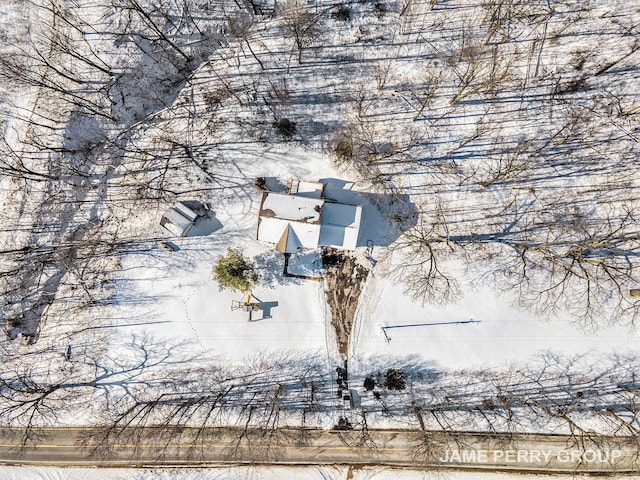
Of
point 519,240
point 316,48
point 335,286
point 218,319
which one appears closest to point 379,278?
point 335,286

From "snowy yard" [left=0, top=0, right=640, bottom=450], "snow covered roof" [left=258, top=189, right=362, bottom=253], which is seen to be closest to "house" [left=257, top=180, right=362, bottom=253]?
"snow covered roof" [left=258, top=189, right=362, bottom=253]

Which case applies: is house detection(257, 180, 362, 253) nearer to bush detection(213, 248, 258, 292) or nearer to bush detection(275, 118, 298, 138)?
bush detection(213, 248, 258, 292)

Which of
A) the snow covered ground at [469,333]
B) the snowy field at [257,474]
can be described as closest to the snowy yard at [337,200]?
the snow covered ground at [469,333]

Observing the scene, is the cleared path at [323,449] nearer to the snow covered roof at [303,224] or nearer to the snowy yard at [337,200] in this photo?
the snowy yard at [337,200]

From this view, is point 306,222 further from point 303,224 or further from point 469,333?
point 469,333

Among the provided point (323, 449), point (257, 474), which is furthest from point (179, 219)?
point (323, 449)

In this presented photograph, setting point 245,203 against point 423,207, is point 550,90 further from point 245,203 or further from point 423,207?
point 245,203
